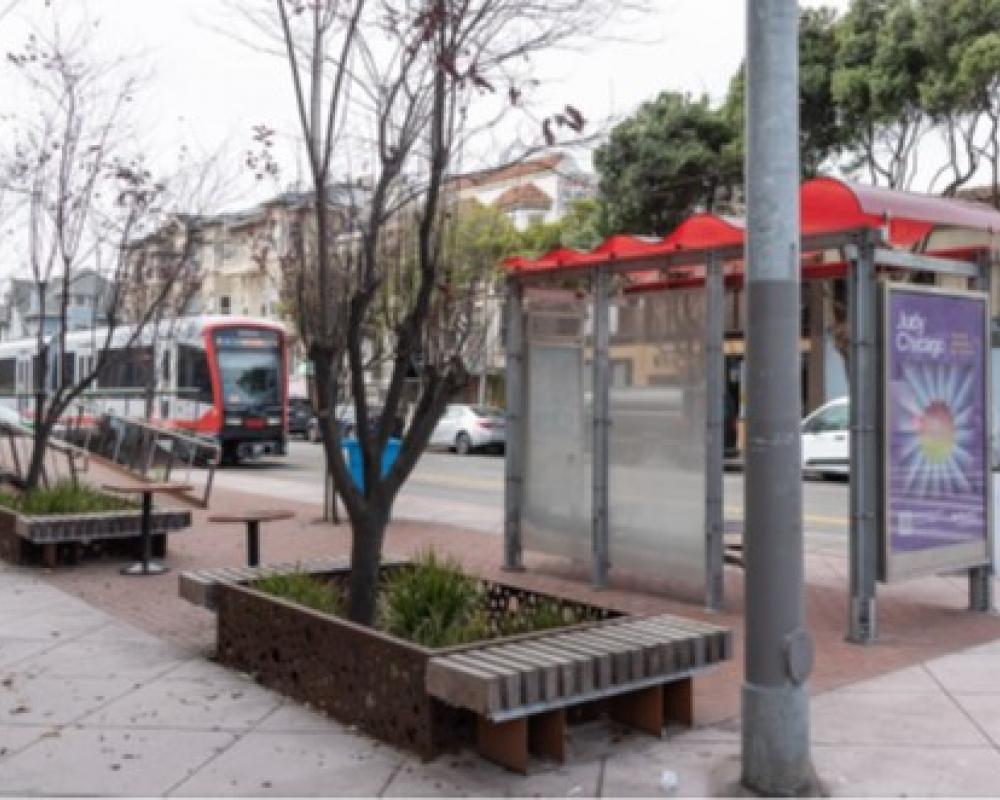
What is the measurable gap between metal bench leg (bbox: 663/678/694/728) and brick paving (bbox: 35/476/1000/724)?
0.41 feet

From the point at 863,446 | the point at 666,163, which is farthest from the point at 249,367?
the point at 863,446

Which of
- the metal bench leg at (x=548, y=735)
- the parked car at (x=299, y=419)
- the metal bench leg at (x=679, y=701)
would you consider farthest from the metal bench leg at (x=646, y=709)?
the parked car at (x=299, y=419)

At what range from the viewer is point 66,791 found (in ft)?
14.9

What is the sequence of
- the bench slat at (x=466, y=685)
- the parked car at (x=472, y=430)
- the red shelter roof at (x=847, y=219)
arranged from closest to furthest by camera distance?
the bench slat at (x=466, y=685) < the red shelter roof at (x=847, y=219) < the parked car at (x=472, y=430)

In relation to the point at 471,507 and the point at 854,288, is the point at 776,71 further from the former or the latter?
the point at 471,507

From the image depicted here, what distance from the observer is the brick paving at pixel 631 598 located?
6.81m

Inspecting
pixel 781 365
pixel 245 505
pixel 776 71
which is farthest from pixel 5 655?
pixel 245 505

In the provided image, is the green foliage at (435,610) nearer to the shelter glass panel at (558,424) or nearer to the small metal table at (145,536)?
the shelter glass panel at (558,424)

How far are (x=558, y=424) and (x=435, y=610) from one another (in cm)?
406

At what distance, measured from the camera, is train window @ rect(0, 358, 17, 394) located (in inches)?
1275

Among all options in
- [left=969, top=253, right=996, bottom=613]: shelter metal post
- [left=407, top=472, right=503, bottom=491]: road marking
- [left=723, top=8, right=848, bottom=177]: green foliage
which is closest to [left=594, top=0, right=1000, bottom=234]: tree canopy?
[left=723, top=8, right=848, bottom=177]: green foliage

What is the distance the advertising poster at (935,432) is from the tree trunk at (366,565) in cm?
339

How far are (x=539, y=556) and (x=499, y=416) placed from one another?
23.3 meters

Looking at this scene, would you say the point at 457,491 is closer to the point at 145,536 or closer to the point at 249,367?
the point at 249,367
